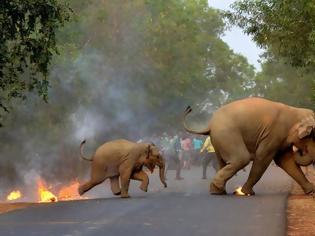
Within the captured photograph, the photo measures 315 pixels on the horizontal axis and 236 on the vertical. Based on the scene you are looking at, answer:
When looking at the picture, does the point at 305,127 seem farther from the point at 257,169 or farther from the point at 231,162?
the point at 231,162

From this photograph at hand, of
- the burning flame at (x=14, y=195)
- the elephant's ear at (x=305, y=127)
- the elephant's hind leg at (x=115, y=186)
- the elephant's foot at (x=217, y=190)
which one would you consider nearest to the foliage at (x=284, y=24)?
the elephant's ear at (x=305, y=127)

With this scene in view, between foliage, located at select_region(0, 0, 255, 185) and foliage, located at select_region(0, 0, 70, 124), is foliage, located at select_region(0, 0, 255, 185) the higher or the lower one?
the higher one

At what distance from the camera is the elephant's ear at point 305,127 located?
16562 millimetres

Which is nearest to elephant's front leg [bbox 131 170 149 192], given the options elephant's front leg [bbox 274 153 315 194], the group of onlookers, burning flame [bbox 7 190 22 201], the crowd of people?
elephant's front leg [bbox 274 153 315 194]

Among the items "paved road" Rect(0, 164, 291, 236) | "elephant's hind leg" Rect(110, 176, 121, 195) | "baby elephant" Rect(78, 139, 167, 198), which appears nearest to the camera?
"paved road" Rect(0, 164, 291, 236)

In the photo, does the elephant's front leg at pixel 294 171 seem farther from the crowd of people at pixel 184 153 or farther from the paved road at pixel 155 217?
the crowd of people at pixel 184 153

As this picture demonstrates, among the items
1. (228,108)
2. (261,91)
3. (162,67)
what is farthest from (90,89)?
(261,91)

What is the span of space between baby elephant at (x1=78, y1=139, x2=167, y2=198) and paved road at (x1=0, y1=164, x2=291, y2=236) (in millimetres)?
1829

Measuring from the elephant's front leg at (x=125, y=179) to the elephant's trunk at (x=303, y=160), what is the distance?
381cm

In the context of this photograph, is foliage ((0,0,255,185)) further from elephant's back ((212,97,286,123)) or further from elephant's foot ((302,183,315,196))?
elephant's foot ((302,183,315,196))

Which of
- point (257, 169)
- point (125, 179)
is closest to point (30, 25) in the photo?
point (125, 179)

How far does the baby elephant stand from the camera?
17453 millimetres

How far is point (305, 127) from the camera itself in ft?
54.4

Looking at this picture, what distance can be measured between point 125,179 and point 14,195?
42.8 feet
